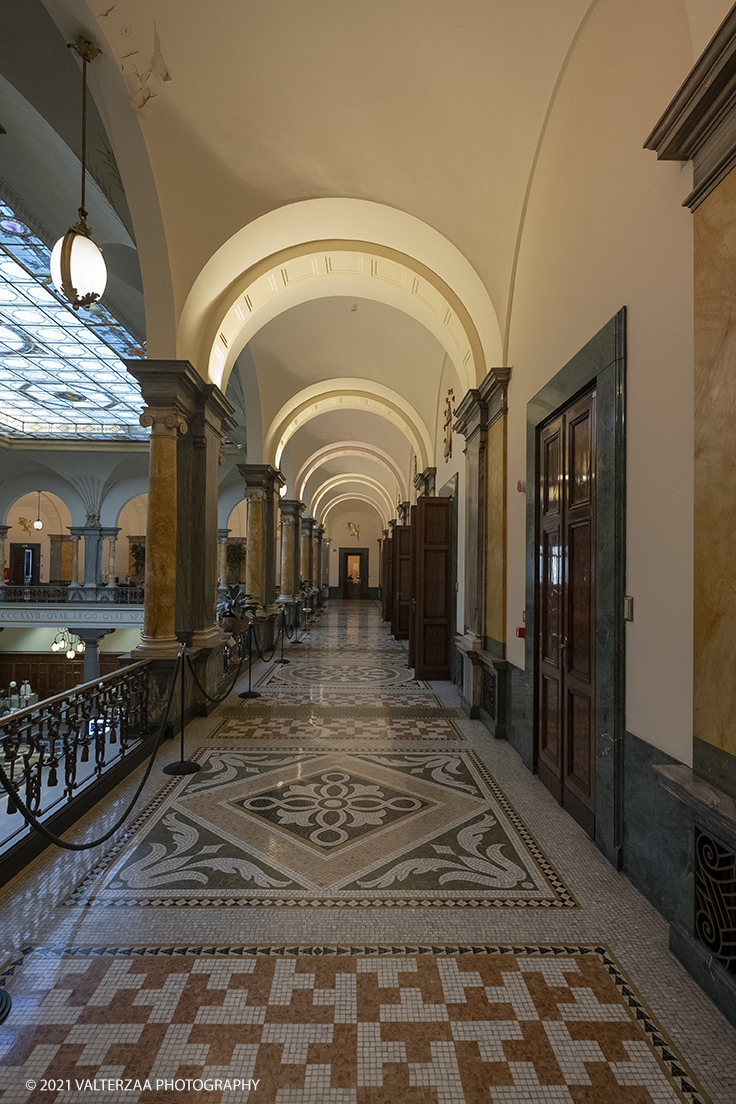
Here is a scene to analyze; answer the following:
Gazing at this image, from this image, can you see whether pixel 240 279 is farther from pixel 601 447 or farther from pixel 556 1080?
pixel 556 1080

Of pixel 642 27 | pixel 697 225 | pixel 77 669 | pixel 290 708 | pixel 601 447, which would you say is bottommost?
pixel 77 669

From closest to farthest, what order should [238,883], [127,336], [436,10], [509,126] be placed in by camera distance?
1. [238,883]
2. [436,10]
3. [509,126]
4. [127,336]

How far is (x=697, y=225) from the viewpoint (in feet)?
8.15

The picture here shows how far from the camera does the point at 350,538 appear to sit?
3684cm

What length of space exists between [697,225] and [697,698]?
196cm

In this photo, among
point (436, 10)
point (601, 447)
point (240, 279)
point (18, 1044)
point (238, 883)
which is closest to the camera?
point (18, 1044)

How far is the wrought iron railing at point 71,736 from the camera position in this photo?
346cm

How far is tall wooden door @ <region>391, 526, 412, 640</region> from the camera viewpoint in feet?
44.7

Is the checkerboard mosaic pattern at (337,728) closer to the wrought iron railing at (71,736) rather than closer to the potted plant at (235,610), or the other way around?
the wrought iron railing at (71,736)

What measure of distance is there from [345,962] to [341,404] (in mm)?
12731

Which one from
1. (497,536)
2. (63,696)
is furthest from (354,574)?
(63,696)

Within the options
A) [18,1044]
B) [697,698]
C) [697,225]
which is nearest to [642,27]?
[697,225]

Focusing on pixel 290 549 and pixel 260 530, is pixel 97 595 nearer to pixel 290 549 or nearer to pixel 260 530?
pixel 290 549

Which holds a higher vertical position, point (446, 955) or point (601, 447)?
point (601, 447)
